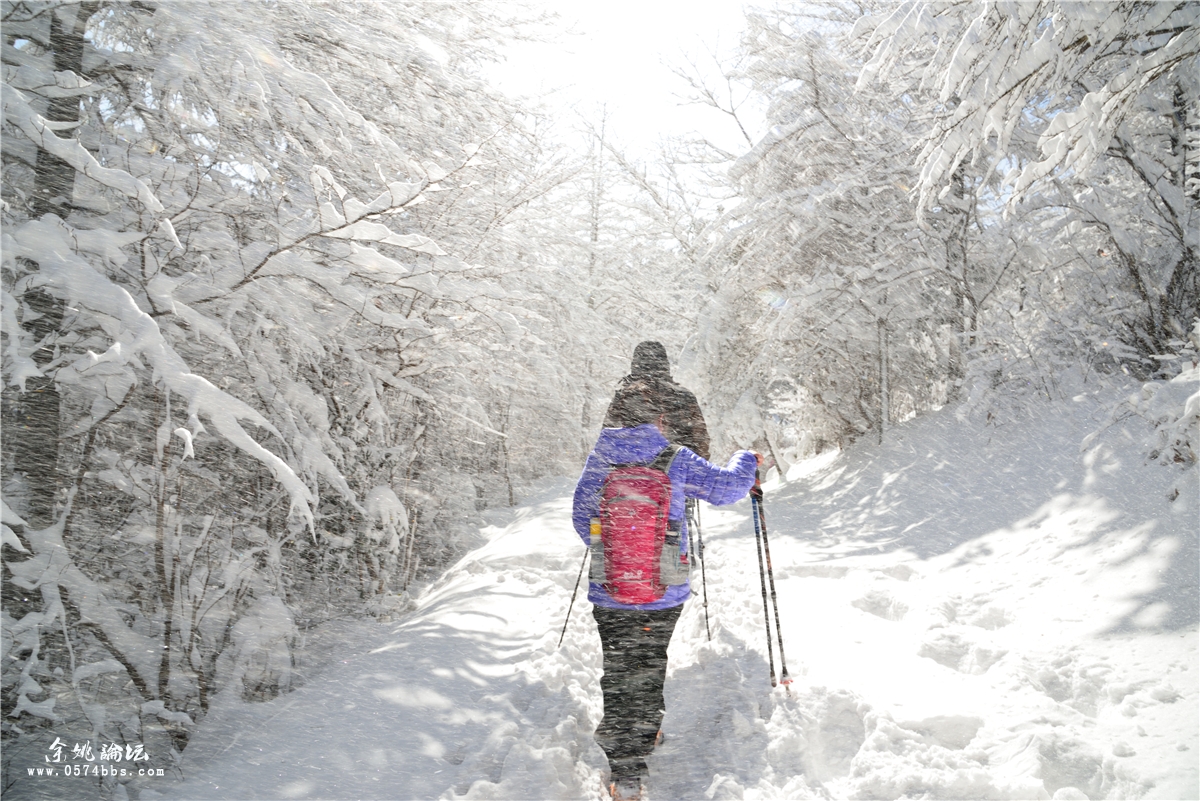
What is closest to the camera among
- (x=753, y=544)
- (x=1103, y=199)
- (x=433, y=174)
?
(x=433, y=174)

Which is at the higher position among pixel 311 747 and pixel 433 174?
pixel 433 174

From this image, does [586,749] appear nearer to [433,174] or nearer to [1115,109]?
[433,174]

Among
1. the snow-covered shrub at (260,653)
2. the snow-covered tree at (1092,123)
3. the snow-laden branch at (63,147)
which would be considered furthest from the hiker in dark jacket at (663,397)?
the snow-covered shrub at (260,653)

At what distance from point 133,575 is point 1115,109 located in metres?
6.84

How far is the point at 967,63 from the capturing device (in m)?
3.18

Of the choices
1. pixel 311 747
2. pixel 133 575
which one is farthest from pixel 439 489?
pixel 311 747

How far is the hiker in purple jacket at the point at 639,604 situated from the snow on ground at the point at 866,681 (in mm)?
349

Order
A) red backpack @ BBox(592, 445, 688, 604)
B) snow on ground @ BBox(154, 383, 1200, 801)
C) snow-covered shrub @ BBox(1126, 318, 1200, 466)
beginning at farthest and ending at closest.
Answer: snow-covered shrub @ BBox(1126, 318, 1200, 466) < red backpack @ BBox(592, 445, 688, 604) < snow on ground @ BBox(154, 383, 1200, 801)

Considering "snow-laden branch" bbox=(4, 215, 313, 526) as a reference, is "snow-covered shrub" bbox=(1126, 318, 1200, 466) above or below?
below

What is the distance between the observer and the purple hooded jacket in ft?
10.7

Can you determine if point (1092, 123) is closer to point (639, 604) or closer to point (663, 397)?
point (663, 397)

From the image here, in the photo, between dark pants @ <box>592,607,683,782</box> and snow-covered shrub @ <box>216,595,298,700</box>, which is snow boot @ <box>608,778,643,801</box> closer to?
dark pants @ <box>592,607,683,782</box>

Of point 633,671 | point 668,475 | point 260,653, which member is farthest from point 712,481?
point 260,653

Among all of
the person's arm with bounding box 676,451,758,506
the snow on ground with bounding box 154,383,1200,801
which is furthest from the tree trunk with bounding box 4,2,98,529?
the person's arm with bounding box 676,451,758,506
